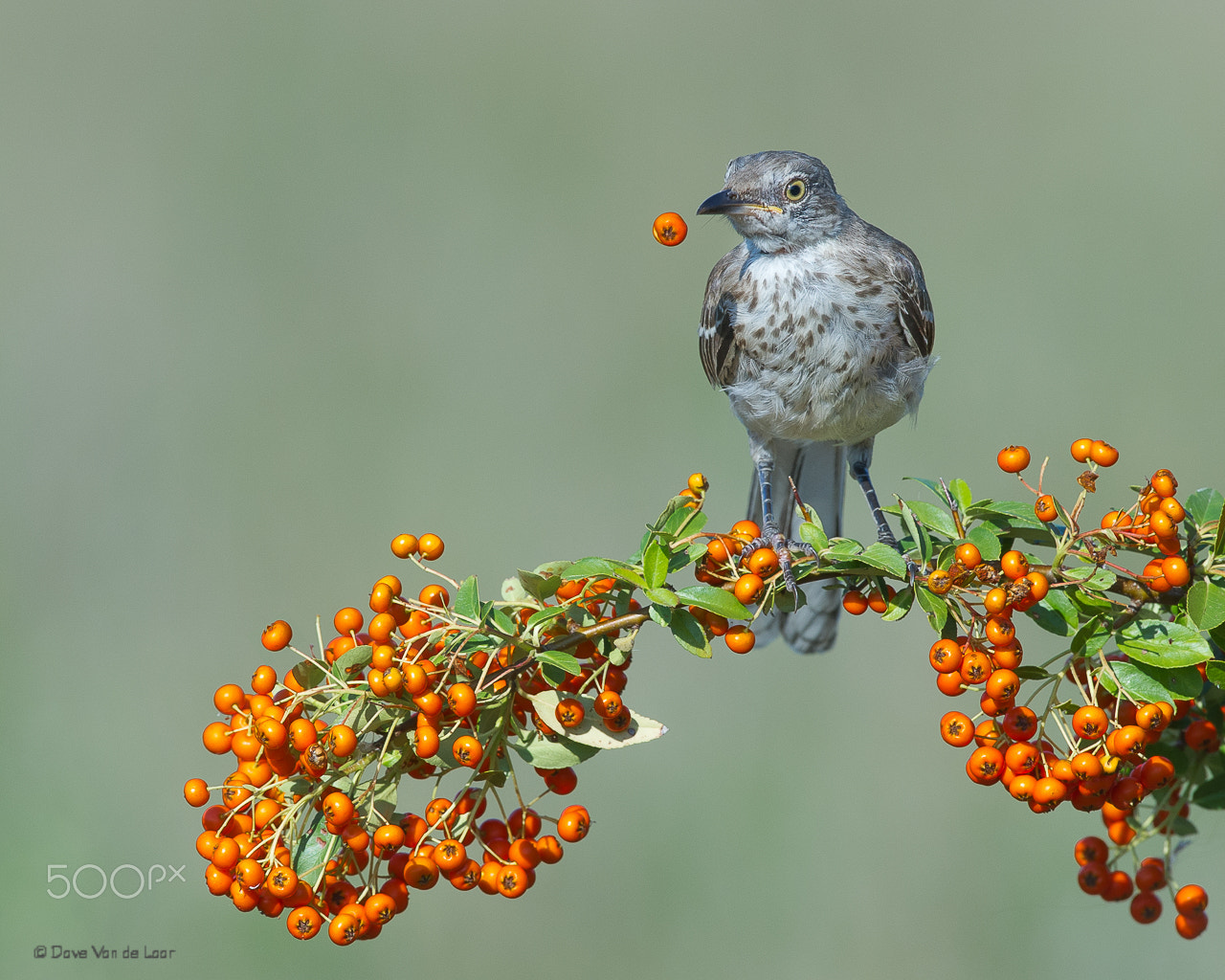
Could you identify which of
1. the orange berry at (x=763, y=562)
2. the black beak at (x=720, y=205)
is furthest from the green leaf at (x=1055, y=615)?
the black beak at (x=720, y=205)

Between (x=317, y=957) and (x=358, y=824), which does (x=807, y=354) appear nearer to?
(x=358, y=824)

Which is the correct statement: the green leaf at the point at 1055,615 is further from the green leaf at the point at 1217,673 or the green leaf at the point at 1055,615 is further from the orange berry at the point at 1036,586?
the green leaf at the point at 1217,673

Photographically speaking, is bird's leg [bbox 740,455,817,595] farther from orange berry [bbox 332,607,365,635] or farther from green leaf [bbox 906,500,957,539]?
orange berry [bbox 332,607,365,635]

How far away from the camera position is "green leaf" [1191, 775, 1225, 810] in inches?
105

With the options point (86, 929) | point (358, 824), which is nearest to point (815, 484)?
point (358, 824)

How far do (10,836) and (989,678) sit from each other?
534cm

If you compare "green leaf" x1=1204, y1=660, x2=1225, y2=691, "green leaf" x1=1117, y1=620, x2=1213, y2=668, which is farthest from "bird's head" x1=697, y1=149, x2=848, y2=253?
"green leaf" x1=1204, y1=660, x2=1225, y2=691

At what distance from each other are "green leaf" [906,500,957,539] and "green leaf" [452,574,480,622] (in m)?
0.98

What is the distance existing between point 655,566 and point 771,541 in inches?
51.3

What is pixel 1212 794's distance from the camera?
2.66 metres

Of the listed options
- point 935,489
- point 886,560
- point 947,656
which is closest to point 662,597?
point 886,560

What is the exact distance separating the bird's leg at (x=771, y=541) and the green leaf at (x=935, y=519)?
0.82 ft

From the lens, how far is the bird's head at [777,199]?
4.07 metres

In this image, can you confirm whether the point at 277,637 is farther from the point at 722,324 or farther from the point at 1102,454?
the point at 722,324
